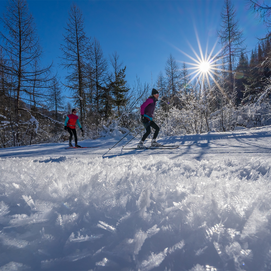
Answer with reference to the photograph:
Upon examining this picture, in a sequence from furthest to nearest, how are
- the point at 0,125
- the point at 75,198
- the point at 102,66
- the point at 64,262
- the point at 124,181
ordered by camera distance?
the point at 102,66, the point at 0,125, the point at 124,181, the point at 75,198, the point at 64,262

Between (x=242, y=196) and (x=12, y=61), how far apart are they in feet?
46.4

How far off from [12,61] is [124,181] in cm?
1348

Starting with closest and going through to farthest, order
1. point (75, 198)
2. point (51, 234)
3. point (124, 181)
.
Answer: point (51, 234) → point (75, 198) → point (124, 181)

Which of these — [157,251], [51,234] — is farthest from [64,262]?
[157,251]

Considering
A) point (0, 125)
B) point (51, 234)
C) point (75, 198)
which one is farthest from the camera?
point (0, 125)

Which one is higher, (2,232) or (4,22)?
(4,22)

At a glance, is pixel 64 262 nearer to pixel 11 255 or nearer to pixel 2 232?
pixel 11 255

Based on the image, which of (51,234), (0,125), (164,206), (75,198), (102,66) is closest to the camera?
(51,234)

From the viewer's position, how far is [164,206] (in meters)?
0.89

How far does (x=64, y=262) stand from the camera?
0.63m

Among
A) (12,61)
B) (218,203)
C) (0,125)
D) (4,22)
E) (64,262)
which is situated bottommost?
(64,262)

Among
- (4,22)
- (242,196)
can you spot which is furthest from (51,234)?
(4,22)

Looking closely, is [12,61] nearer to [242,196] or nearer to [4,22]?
[4,22]

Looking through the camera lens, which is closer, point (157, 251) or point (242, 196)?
point (157, 251)
